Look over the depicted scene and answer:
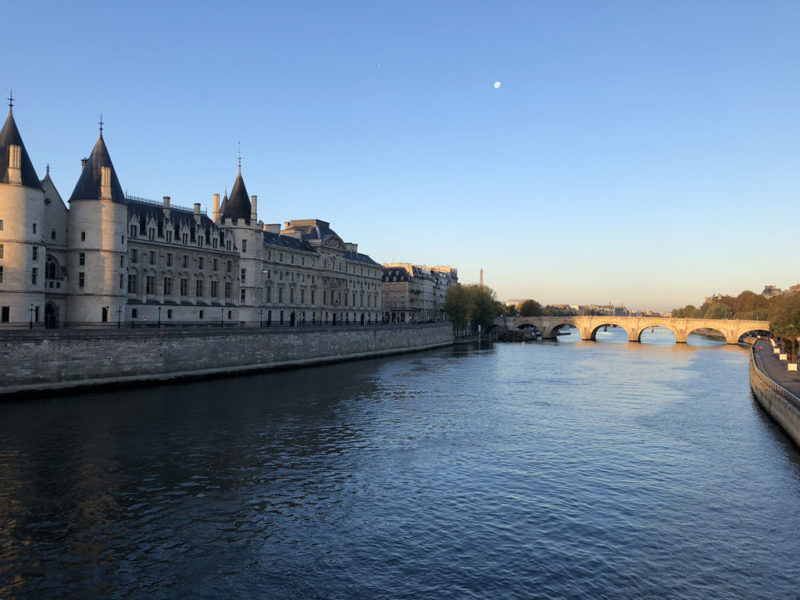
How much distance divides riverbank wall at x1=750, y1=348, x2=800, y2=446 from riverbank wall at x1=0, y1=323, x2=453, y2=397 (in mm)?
42806

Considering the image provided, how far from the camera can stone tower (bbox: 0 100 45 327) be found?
43.4 meters

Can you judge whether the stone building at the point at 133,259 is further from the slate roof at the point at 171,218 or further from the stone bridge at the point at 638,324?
the stone bridge at the point at 638,324

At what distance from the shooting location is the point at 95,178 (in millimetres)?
50781

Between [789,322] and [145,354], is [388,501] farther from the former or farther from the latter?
[789,322]

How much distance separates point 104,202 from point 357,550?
45.0m

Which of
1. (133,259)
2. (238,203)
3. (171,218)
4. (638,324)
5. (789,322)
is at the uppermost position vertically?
(238,203)

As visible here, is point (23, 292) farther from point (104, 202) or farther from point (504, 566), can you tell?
point (504, 566)

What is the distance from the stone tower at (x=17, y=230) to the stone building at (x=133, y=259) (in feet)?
0.25

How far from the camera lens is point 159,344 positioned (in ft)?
153

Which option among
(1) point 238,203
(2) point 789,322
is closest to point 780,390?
(2) point 789,322

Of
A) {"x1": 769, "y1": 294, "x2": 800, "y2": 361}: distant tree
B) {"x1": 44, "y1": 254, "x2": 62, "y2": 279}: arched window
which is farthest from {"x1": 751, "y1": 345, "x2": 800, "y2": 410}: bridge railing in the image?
{"x1": 44, "y1": 254, "x2": 62, "y2": 279}: arched window

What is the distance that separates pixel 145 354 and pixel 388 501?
32.0m

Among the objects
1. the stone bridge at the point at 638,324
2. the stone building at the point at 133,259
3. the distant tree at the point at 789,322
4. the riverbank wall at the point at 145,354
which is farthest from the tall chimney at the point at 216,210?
the stone bridge at the point at 638,324

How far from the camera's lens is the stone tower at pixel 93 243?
50219 mm
